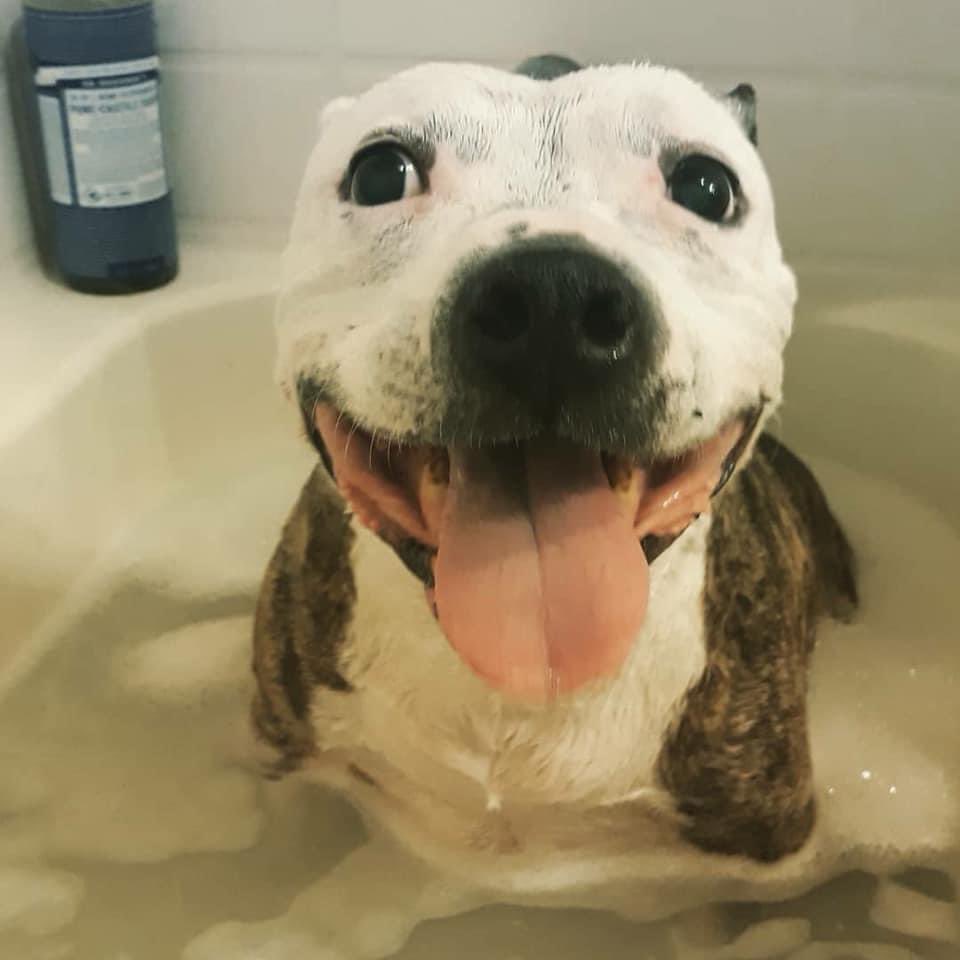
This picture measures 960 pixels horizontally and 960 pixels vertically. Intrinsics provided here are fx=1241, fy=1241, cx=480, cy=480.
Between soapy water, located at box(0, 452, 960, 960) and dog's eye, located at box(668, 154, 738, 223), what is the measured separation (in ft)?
1.76

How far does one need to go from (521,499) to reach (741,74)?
0.78 meters

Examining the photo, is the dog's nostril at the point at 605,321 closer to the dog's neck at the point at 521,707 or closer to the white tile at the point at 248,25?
the dog's neck at the point at 521,707

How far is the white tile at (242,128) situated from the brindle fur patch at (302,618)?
580mm

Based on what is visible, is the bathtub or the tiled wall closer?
the bathtub

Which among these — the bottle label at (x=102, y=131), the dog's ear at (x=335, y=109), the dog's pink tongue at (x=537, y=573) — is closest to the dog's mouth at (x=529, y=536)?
the dog's pink tongue at (x=537, y=573)

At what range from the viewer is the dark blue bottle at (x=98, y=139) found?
4.12ft

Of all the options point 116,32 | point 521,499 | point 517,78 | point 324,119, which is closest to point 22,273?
point 116,32

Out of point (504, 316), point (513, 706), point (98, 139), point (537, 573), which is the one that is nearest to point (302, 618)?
point (513, 706)

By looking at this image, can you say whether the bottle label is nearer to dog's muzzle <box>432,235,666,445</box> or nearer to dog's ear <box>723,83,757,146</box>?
dog's ear <box>723,83,757,146</box>

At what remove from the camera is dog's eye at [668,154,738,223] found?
2.54ft

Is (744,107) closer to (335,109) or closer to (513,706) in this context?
(335,109)

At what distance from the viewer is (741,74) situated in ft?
4.27

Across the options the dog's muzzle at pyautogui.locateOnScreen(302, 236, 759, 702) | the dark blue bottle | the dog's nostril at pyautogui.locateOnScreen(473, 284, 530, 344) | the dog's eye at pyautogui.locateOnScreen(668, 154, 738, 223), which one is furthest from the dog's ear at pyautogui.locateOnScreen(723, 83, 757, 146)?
the dark blue bottle

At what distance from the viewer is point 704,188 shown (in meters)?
0.78
